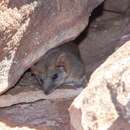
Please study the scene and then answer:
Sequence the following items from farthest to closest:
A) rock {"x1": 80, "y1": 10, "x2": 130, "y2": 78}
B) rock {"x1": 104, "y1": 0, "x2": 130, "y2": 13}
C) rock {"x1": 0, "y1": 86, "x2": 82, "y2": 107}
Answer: rock {"x1": 104, "y1": 0, "x2": 130, "y2": 13}, rock {"x1": 80, "y1": 10, "x2": 130, "y2": 78}, rock {"x1": 0, "y1": 86, "x2": 82, "y2": 107}

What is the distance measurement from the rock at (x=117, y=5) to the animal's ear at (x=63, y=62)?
1.22m

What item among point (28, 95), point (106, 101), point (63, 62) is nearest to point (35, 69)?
point (63, 62)

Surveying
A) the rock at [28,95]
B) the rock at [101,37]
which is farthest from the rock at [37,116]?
the rock at [101,37]

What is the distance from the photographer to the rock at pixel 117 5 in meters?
6.27

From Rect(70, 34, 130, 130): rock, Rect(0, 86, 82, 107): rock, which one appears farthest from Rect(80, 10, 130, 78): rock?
Rect(70, 34, 130, 130): rock

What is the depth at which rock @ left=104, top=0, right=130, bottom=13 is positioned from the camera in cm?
627

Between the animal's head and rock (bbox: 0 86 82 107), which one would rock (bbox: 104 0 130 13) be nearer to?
the animal's head

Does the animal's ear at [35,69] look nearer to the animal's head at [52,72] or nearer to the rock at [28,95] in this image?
the animal's head at [52,72]

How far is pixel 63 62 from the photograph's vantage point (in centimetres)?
542

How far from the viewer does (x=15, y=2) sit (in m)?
4.24

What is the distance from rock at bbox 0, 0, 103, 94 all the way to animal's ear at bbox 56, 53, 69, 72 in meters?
0.71

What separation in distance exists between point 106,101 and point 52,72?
2159 mm

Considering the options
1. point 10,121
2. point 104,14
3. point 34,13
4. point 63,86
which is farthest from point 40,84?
point 104,14

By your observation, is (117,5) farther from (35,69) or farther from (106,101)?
(106,101)
